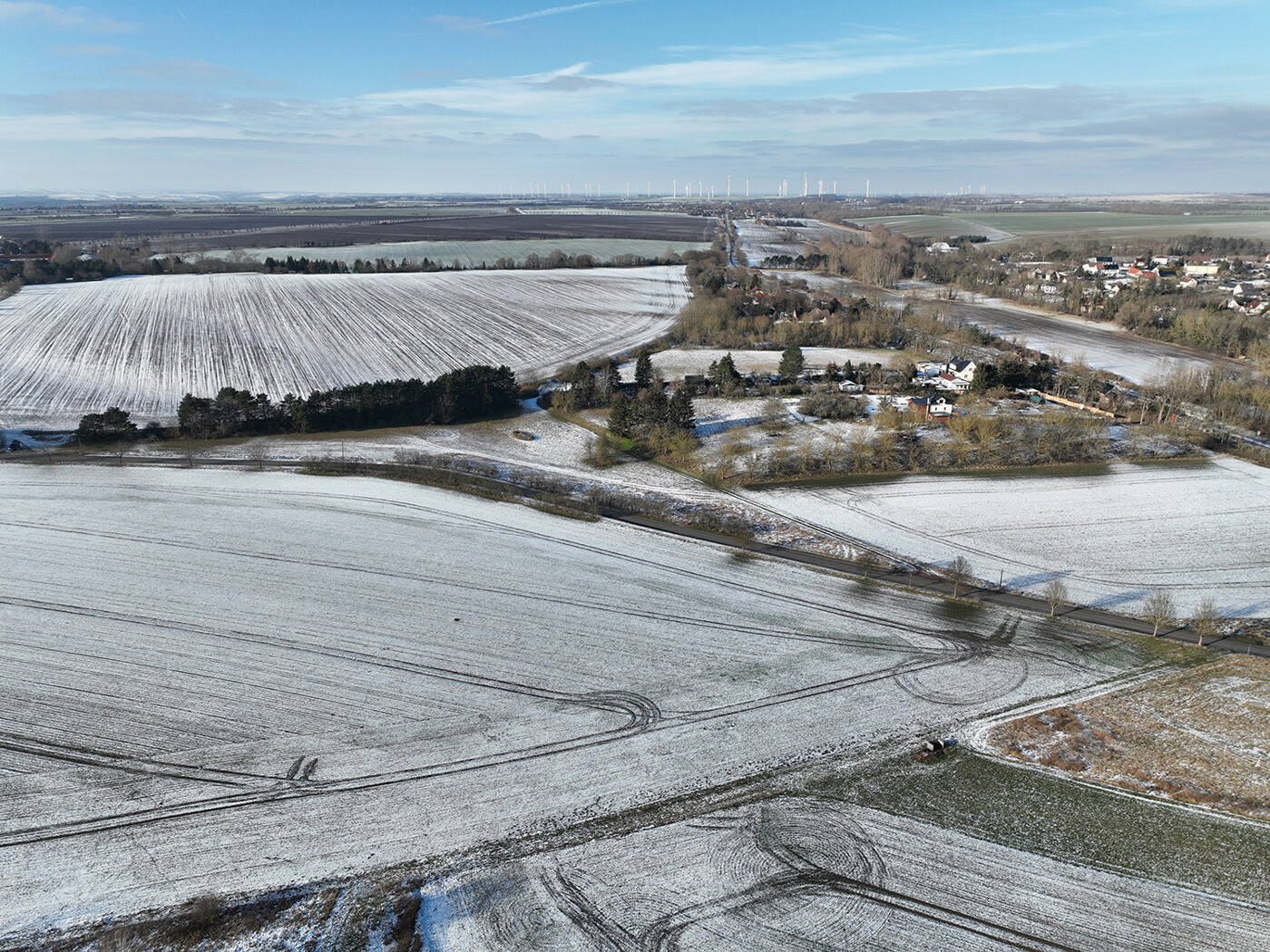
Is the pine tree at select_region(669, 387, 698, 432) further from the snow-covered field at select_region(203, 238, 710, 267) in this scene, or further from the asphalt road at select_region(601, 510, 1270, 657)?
the snow-covered field at select_region(203, 238, 710, 267)

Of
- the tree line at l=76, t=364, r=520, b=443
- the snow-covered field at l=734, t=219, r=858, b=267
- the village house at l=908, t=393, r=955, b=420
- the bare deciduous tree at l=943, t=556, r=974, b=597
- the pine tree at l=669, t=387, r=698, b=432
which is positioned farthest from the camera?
the snow-covered field at l=734, t=219, r=858, b=267

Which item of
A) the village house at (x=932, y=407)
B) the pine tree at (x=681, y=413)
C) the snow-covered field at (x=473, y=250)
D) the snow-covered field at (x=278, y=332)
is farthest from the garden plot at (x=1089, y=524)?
the snow-covered field at (x=473, y=250)

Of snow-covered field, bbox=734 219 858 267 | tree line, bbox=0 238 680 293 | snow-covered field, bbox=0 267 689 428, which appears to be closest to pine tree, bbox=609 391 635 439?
snow-covered field, bbox=0 267 689 428

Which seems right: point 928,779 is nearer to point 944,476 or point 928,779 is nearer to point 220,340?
point 944,476

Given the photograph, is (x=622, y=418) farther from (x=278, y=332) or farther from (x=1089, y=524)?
(x=278, y=332)

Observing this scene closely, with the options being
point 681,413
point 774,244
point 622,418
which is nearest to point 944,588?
point 681,413

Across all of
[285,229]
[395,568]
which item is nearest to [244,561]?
[395,568]
